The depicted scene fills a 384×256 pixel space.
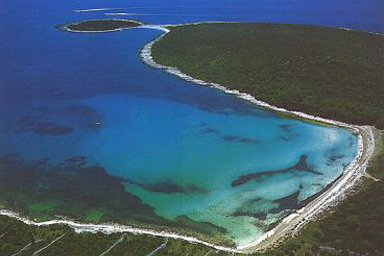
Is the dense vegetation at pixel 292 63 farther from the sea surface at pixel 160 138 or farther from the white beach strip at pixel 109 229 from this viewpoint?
the white beach strip at pixel 109 229

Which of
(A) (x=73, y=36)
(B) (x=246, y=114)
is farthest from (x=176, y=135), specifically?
(A) (x=73, y=36)

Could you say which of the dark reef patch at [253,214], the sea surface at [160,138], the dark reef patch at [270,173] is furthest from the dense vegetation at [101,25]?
the dark reef patch at [253,214]

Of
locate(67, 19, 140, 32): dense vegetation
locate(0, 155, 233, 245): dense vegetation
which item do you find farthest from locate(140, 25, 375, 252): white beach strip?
locate(67, 19, 140, 32): dense vegetation

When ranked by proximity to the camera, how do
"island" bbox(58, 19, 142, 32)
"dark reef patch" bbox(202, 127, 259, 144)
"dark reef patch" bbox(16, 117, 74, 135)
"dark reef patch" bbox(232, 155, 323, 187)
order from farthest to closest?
"island" bbox(58, 19, 142, 32), "dark reef patch" bbox(16, 117, 74, 135), "dark reef patch" bbox(202, 127, 259, 144), "dark reef patch" bbox(232, 155, 323, 187)

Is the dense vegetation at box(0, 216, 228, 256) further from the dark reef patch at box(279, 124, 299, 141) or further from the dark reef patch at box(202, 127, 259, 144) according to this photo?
the dark reef patch at box(279, 124, 299, 141)

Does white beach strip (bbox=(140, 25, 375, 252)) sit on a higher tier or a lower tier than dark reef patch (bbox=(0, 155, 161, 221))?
higher

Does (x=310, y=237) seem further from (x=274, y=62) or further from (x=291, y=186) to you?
(x=274, y=62)
